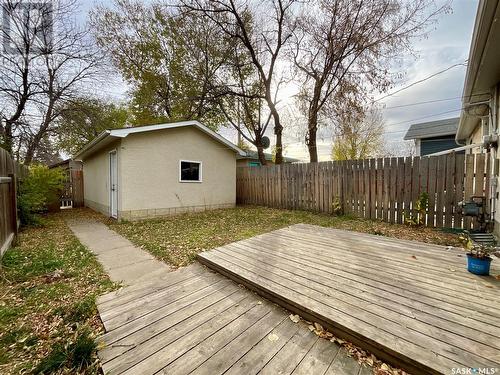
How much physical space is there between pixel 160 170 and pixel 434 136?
47.1 feet

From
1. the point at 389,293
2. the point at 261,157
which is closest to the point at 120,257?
the point at 389,293

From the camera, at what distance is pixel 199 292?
2.51m

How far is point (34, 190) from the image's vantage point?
6.51 metres

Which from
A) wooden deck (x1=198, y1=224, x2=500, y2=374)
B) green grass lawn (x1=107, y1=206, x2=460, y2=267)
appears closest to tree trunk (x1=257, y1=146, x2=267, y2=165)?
green grass lawn (x1=107, y1=206, x2=460, y2=267)

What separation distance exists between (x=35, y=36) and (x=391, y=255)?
1520 centimetres

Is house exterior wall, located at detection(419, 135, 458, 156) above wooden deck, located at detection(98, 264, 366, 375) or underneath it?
above

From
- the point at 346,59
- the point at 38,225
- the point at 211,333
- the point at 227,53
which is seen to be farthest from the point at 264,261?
the point at 227,53

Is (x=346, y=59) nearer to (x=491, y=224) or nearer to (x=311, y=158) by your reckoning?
(x=311, y=158)

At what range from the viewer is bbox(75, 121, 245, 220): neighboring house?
687 cm

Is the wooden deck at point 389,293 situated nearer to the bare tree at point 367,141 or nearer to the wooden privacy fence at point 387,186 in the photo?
the wooden privacy fence at point 387,186

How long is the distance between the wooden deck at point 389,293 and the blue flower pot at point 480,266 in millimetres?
81

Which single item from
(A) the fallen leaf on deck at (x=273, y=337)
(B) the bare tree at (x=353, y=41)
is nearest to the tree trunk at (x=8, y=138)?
(A) the fallen leaf on deck at (x=273, y=337)

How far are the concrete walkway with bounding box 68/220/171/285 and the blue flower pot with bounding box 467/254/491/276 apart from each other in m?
3.79

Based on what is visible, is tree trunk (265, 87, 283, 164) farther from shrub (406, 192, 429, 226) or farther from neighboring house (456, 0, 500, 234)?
neighboring house (456, 0, 500, 234)
